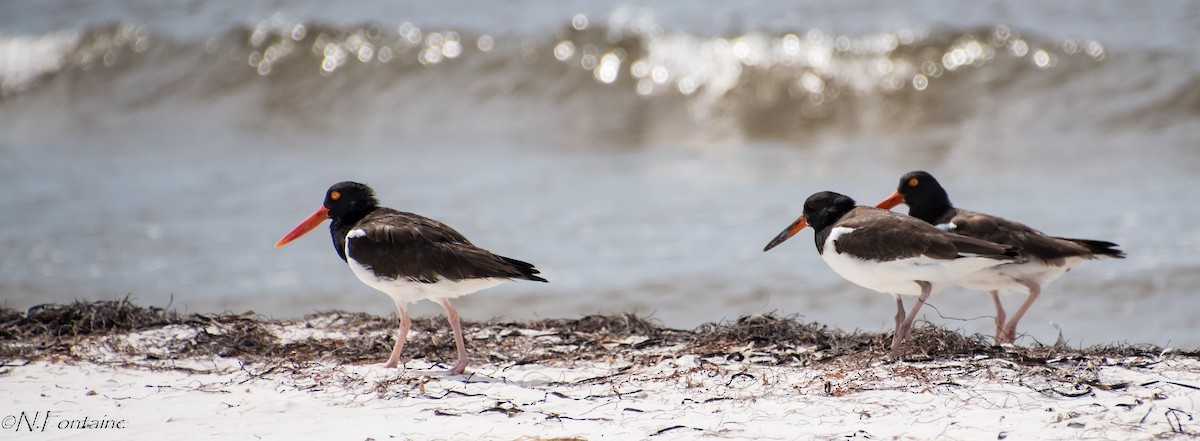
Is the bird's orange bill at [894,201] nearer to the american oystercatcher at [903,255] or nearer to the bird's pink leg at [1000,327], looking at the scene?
the bird's pink leg at [1000,327]

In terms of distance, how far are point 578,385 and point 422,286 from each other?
83 cm

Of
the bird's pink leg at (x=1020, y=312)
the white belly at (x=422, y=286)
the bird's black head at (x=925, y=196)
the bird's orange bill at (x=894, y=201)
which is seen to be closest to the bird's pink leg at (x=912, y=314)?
the bird's pink leg at (x=1020, y=312)

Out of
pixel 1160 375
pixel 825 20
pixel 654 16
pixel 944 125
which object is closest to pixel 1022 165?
pixel 944 125

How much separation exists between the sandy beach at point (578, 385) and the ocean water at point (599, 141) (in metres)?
1.66

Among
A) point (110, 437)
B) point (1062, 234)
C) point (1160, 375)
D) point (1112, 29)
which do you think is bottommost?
point (110, 437)

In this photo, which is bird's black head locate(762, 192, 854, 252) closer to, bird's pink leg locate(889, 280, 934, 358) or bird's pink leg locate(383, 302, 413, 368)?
bird's pink leg locate(889, 280, 934, 358)

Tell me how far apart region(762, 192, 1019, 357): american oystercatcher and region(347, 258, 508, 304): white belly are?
1536 millimetres

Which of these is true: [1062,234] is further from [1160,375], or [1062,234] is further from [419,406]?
[419,406]

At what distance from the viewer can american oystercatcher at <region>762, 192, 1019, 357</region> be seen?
489 cm

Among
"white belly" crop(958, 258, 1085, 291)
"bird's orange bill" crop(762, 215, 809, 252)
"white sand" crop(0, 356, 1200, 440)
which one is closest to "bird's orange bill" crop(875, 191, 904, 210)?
"bird's orange bill" crop(762, 215, 809, 252)

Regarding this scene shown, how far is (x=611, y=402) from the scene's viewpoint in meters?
4.32

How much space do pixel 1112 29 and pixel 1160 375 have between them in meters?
10.6

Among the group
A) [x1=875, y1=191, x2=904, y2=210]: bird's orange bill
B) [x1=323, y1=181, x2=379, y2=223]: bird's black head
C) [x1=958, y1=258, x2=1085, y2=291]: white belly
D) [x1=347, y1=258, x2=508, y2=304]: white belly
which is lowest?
[x1=347, y1=258, x2=508, y2=304]: white belly

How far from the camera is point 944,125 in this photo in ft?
42.4
